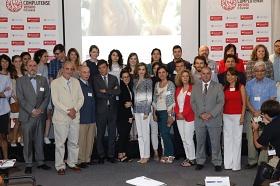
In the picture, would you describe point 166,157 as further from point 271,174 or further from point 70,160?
point 271,174

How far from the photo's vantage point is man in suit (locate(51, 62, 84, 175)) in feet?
20.0

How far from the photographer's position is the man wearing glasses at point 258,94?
6077 millimetres

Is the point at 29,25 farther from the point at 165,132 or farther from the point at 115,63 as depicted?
the point at 165,132

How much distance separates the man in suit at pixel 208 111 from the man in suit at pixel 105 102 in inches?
48.8

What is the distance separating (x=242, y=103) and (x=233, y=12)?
3.10 metres

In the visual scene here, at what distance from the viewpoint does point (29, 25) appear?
339 inches

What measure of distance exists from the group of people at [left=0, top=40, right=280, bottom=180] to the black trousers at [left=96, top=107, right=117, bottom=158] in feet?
0.05

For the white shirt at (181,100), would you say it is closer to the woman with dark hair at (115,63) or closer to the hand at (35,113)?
the woman with dark hair at (115,63)

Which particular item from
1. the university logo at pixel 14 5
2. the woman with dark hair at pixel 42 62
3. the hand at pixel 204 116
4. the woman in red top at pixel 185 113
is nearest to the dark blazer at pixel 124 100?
the woman in red top at pixel 185 113

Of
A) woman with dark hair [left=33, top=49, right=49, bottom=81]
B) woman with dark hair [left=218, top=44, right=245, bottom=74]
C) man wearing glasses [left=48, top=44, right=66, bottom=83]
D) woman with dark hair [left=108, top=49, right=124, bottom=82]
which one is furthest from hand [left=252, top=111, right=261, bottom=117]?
woman with dark hair [left=33, top=49, right=49, bottom=81]

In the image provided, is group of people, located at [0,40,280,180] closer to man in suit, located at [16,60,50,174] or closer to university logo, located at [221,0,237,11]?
man in suit, located at [16,60,50,174]

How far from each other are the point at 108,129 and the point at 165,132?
890 mm

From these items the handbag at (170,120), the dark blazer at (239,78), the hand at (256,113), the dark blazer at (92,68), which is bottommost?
the handbag at (170,120)

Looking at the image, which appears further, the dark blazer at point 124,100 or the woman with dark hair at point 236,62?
the woman with dark hair at point 236,62
